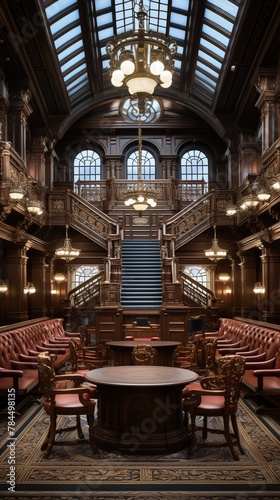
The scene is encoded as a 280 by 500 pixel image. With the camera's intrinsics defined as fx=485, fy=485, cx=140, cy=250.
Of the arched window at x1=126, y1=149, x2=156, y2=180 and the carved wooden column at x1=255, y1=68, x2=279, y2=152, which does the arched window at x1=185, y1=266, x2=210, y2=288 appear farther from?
the carved wooden column at x1=255, y1=68, x2=279, y2=152

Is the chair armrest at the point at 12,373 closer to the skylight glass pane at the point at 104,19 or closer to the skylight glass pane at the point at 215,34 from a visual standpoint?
the skylight glass pane at the point at 215,34

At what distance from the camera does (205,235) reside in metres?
18.1

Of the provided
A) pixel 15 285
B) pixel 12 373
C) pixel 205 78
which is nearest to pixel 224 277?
pixel 205 78

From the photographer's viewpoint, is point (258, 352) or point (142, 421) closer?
point (142, 421)

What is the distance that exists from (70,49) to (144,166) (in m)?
7.32

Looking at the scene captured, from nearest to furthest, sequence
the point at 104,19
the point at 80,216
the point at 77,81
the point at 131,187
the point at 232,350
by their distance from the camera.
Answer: the point at 232,350, the point at 104,19, the point at 80,216, the point at 77,81, the point at 131,187

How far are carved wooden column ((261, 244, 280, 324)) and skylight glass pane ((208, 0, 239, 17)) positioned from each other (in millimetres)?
6552

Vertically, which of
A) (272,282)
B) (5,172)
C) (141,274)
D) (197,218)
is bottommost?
(272,282)

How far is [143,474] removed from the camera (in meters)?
5.11

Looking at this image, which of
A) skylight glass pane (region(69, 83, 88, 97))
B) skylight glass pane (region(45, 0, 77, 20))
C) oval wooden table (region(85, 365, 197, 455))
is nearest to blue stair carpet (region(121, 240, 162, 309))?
skylight glass pane (region(69, 83, 88, 97))

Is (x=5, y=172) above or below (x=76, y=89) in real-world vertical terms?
below

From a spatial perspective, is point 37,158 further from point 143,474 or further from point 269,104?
point 143,474

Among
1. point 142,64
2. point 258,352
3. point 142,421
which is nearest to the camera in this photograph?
point 142,421

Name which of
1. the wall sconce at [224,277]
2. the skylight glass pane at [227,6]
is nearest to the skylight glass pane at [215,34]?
the skylight glass pane at [227,6]
